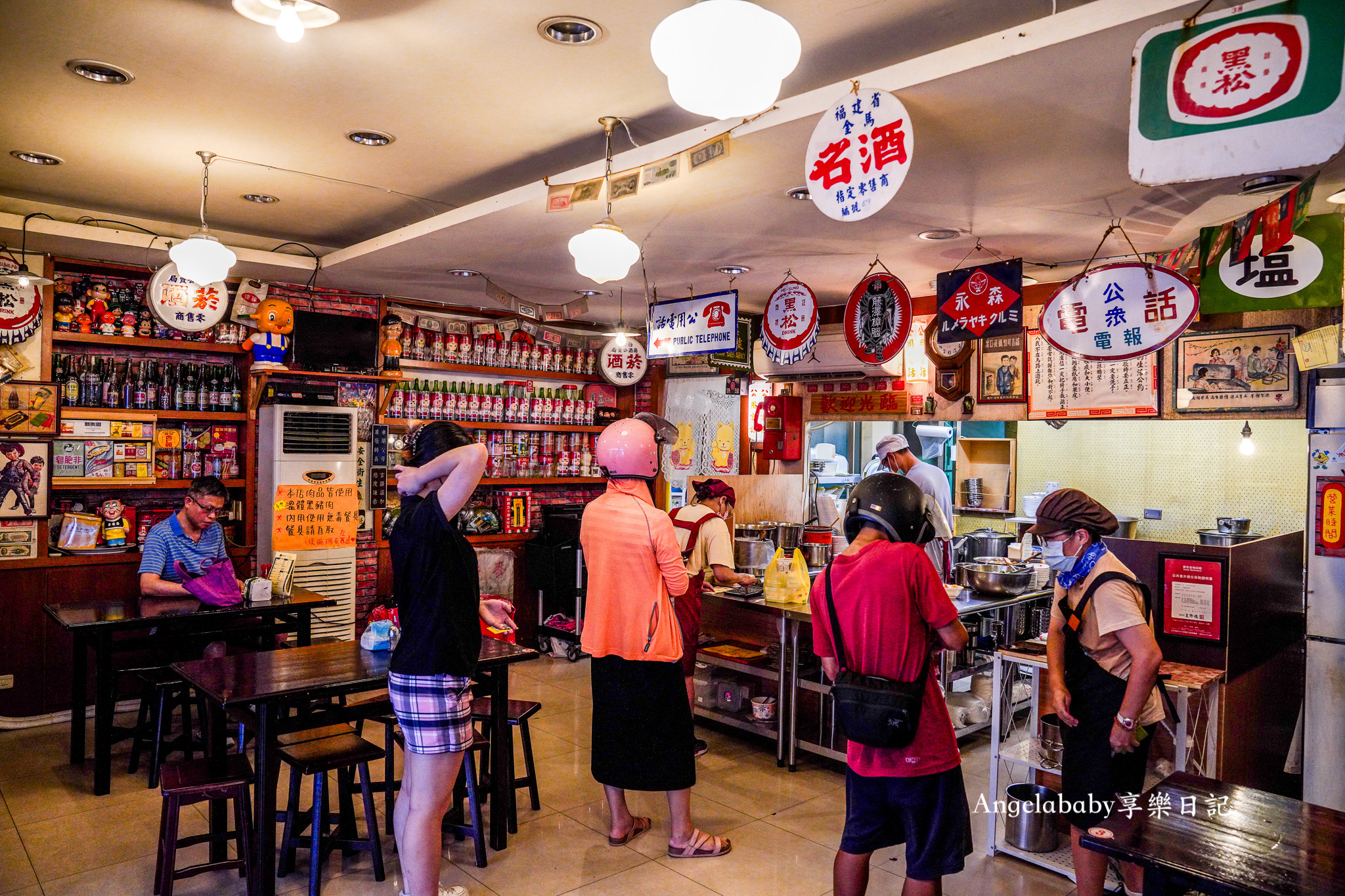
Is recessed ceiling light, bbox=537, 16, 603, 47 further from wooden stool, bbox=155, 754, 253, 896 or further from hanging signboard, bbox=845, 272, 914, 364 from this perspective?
wooden stool, bbox=155, 754, 253, 896

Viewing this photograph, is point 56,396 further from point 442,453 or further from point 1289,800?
point 1289,800

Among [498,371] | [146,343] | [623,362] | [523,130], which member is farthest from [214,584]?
[623,362]

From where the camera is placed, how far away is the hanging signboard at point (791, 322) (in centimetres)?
563

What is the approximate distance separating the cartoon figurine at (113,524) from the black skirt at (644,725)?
4423mm

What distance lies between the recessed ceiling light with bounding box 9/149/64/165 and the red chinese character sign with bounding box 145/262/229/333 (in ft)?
3.08

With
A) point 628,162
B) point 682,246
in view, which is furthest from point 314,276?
point 628,162

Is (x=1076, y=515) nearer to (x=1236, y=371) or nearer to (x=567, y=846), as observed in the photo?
(x=567, y=846)

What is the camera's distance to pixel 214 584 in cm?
500

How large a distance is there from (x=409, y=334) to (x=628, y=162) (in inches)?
177

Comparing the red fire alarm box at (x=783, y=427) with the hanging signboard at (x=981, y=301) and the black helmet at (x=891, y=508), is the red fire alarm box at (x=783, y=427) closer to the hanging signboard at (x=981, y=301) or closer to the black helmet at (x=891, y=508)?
the hanging signboard at (x=981, y=301)

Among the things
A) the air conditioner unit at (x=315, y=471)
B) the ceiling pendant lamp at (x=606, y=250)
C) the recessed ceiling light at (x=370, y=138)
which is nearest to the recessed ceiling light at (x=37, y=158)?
the recessed ceiling light at (x=370, y=138)

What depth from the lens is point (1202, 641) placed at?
13.7 feet

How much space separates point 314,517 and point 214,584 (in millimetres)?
1688

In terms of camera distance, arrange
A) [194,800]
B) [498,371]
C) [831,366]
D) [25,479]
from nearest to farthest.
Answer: [194,800] → [25,479] → [831,366] → [498,371]
